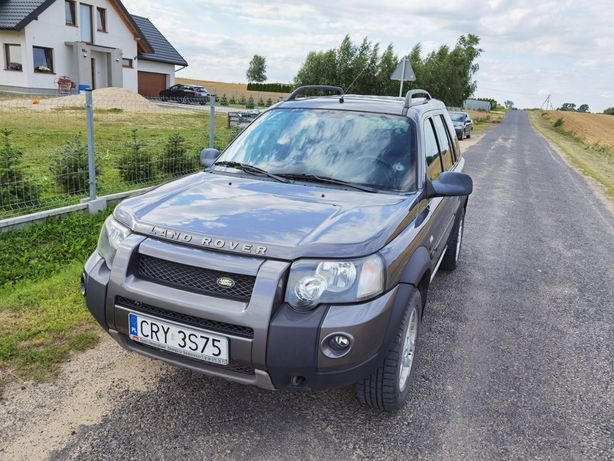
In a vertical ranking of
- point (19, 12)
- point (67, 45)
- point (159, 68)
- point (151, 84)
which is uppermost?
point (19, 12)

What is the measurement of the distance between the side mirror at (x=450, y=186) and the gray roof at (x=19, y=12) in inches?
1283

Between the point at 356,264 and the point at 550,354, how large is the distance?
2.31m

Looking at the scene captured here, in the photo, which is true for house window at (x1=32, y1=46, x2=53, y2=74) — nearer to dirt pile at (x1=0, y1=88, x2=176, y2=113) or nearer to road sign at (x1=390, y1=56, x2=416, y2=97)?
dirt pile at (x1=0, y1=88, x2=176, y2=113)

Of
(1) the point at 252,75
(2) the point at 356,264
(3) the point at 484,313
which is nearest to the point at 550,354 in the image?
(3) the point at 484,313

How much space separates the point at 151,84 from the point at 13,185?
1501 inches

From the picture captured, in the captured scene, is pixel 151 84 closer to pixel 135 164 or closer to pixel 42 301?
pixel 135 164

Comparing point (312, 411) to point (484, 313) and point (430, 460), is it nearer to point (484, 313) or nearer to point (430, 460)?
point (430, 460)

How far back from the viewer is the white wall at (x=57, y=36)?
98.1 feet

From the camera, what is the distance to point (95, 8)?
33.7 meters

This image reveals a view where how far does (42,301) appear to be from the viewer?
161 inches

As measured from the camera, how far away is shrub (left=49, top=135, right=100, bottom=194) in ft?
22.9

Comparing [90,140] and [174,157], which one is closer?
[90,140]

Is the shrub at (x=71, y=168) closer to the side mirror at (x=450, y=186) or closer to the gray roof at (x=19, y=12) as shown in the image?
the side mirror at (x=450, y=186)

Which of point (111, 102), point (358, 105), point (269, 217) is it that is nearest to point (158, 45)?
point (111, 102)
